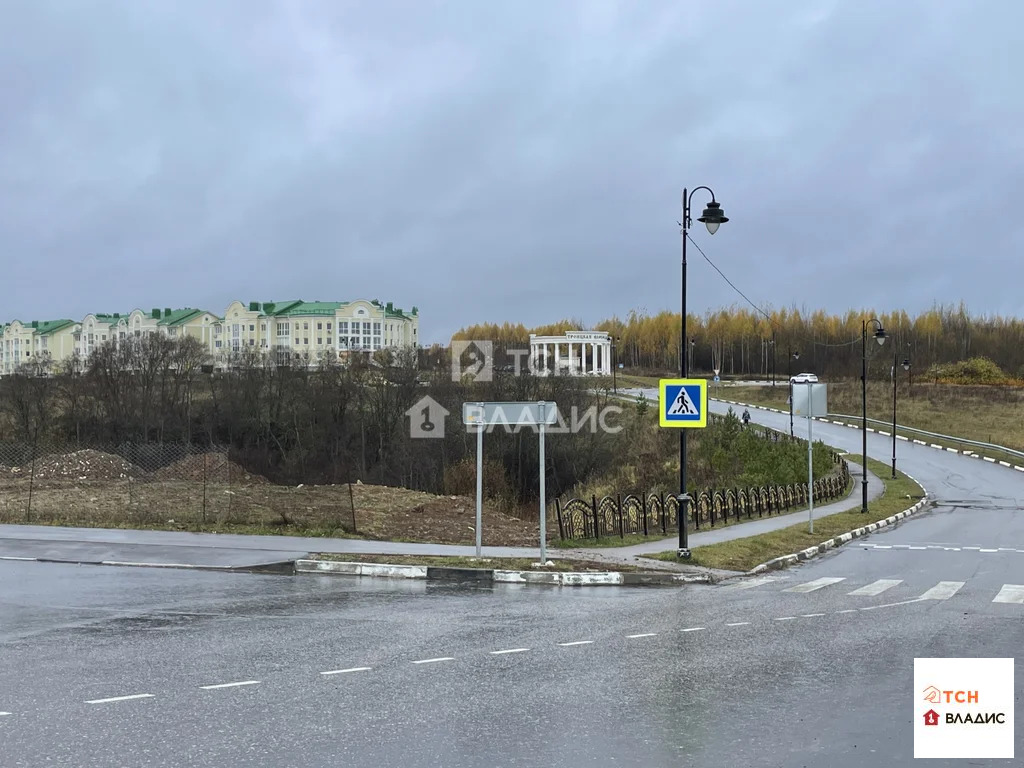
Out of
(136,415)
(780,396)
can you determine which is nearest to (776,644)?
(136,415)

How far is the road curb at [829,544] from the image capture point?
19391mm

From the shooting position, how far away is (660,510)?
2528 cm

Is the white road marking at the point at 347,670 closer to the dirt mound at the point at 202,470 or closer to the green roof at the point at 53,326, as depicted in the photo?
the dirt mound at the point at 202,470

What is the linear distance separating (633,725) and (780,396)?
107m

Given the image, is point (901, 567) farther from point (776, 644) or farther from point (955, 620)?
point (776, 644)

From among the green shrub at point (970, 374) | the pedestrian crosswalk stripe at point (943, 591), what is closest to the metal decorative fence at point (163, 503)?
the pedestrian crosswalk stripe at point (943, 591)

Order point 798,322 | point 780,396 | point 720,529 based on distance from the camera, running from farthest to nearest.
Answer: point 798,322, point 780,396, point 720,529

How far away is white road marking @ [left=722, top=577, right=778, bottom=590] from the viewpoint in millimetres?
16297

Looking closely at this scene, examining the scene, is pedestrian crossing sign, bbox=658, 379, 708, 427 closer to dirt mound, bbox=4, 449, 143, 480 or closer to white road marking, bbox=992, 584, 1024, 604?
white road marking, bbox=992, 584, 1024, 604

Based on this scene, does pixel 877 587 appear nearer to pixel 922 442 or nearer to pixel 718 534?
pixel 718 534

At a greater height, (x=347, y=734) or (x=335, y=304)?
(x=335, y=304)

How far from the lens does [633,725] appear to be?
302 inches

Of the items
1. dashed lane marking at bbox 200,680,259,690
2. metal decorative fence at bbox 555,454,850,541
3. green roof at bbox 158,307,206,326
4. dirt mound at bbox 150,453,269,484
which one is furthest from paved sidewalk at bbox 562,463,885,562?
green roof at bbox 158,307,206,326

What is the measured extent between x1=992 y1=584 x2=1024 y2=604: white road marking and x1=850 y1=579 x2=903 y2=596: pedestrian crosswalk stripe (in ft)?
5.36
